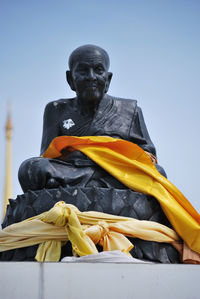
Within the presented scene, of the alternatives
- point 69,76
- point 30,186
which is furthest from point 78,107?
point 30,186

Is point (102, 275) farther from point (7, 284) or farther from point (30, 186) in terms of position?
point (30, 186)

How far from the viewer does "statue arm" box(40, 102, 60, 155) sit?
6.24 metres

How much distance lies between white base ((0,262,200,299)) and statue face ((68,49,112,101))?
8.18 ft

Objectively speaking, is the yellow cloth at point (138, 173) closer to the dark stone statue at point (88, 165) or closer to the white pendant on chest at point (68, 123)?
the dark stone statue at point (88, 165)

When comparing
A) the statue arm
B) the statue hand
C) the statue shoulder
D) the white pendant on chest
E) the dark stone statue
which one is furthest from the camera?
the statue shoulder

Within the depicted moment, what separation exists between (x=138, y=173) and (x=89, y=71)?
1241 millimetres

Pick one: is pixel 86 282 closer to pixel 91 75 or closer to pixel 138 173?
pixel 138 173

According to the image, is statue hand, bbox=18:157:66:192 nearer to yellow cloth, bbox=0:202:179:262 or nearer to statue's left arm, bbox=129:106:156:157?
yellow cloth, bbox=0:202:179:262

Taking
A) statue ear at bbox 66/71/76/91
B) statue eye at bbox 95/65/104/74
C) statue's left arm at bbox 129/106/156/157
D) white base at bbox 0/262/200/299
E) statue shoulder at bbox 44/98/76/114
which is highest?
statue eye at bbox 95/65/104/74

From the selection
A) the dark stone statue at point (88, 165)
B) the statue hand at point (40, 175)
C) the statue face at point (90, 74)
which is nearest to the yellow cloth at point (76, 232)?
the dark stone statue at point (88, 165)

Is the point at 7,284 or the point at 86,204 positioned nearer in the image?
the point at 7,284

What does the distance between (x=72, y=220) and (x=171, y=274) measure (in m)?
1.07

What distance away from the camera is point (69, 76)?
624 cm

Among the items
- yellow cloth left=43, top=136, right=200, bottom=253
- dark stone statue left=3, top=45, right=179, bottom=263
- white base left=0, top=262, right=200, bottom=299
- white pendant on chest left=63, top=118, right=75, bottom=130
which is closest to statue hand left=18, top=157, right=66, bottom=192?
dark stone statue left=3, top=45, right=179, bottom=263
